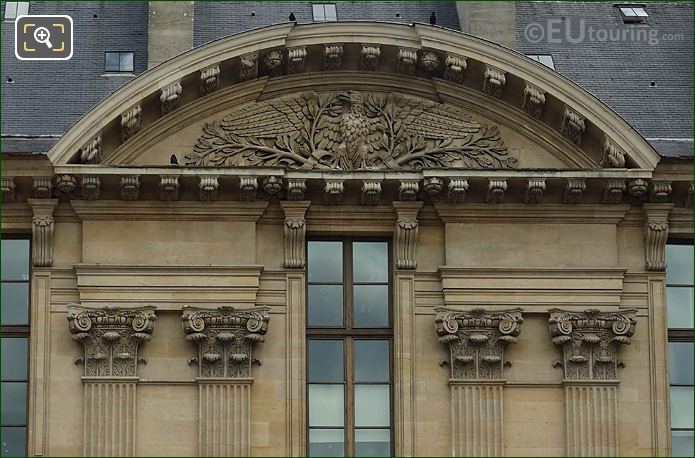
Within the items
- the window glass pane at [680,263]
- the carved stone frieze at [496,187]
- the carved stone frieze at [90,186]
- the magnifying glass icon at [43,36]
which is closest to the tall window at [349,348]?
the carved stone frieze at [496,187]

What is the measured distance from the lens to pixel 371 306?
25.2 meters

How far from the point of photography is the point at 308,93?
25.5 m

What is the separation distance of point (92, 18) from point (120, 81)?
191 cm

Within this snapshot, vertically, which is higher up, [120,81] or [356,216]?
[120,81]

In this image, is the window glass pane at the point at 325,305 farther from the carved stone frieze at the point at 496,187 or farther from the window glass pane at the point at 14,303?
the window glass pane at the point at 14,303

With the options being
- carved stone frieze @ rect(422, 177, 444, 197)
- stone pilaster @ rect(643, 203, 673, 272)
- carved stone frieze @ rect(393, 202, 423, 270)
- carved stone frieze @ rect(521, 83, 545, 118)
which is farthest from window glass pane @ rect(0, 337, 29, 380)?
stone pilaster @ rect(643, 203, 673, 272)

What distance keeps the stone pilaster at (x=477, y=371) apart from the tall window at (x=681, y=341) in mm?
2069

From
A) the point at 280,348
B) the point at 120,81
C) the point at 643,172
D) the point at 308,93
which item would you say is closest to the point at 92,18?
the point at 120,81

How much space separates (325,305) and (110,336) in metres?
2.70

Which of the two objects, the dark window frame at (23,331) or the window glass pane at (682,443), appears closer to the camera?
the dark window frame at (23,331)

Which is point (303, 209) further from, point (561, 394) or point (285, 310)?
point (561, 394)

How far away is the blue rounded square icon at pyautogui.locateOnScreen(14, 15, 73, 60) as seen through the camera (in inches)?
1075

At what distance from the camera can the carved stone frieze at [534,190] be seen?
24734 mm

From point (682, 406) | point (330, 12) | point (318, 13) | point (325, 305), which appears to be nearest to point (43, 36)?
point (318, 13)
